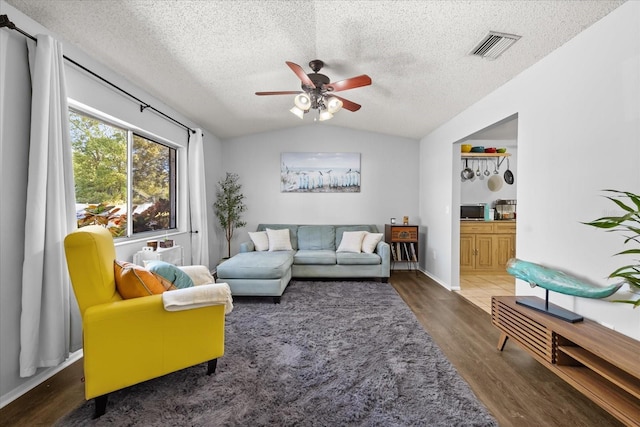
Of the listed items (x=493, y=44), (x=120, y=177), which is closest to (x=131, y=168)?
(x=120, y=177)

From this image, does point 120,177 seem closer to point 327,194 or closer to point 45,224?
point 45,224

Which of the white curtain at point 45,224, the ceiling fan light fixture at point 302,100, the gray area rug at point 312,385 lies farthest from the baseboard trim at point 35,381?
the ceiling fan light fixture at point 302,100

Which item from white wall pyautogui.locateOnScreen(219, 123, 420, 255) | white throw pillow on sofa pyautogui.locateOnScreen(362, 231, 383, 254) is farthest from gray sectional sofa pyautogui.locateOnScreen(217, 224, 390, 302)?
white wall pyautogui.locateOnScreen(219, 123, 420, 255)

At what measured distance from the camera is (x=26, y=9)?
6.27 feet

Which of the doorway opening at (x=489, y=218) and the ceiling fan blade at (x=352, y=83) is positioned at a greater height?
the ceiling fan blade at (x=352, y=83)

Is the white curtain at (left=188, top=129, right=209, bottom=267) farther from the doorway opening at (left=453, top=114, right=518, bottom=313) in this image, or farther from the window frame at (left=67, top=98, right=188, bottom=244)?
the doorway opening at (left=453, top=114, right=518, bottom=313)

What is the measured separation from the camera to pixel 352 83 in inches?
106

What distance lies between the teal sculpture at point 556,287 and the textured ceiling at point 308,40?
1.74 m

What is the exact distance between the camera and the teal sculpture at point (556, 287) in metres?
1.84

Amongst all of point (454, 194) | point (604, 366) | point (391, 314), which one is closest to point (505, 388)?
point (604, 366)

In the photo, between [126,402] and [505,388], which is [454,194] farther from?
[126,402]

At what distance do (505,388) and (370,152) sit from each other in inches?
171

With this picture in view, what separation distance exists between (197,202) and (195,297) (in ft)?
8.87

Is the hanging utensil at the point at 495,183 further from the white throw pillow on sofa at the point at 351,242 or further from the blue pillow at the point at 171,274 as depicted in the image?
the blue pillow at the point at 171,274
